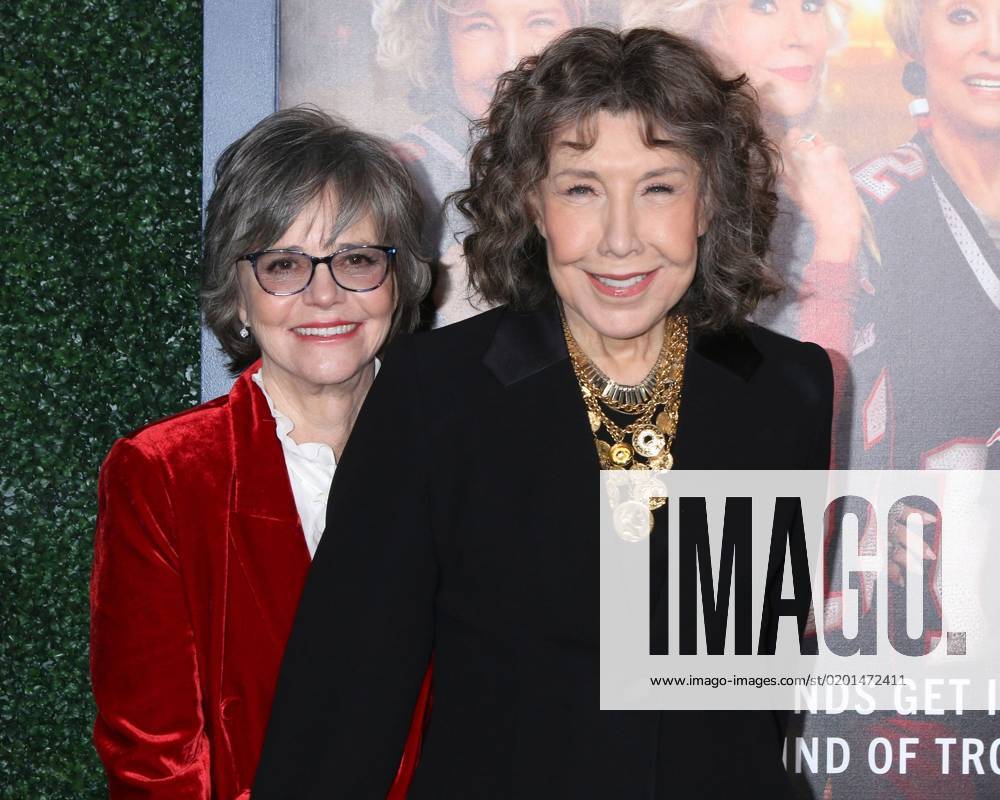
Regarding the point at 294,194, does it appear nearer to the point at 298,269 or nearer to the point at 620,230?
the point at 298,269

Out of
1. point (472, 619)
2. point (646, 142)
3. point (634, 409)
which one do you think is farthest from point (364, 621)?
point (646, 142)

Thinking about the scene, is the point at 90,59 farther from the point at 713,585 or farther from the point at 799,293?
the point at 713,585

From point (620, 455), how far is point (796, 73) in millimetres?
1197

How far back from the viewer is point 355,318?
6.88ft

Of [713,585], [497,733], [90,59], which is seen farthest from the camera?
[90,59]

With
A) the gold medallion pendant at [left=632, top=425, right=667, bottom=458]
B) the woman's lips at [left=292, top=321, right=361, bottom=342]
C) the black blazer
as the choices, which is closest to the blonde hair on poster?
the woman's lips at [left=292, top=321, right=361, bottom=342]

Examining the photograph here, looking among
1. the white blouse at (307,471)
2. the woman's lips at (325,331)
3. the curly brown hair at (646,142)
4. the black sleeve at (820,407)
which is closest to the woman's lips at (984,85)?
the curly brown hair at (646,142)

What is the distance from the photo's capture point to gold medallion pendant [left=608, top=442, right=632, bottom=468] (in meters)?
1.79

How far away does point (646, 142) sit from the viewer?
170 centimetres

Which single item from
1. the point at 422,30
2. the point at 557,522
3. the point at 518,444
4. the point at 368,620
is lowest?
the point at 368,620

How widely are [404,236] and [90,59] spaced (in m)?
1.06

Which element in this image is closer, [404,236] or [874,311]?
[404,236]

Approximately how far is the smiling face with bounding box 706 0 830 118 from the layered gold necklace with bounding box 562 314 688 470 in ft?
3.13

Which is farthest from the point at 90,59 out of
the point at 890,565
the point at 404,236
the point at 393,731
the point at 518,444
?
the point at 890,565
